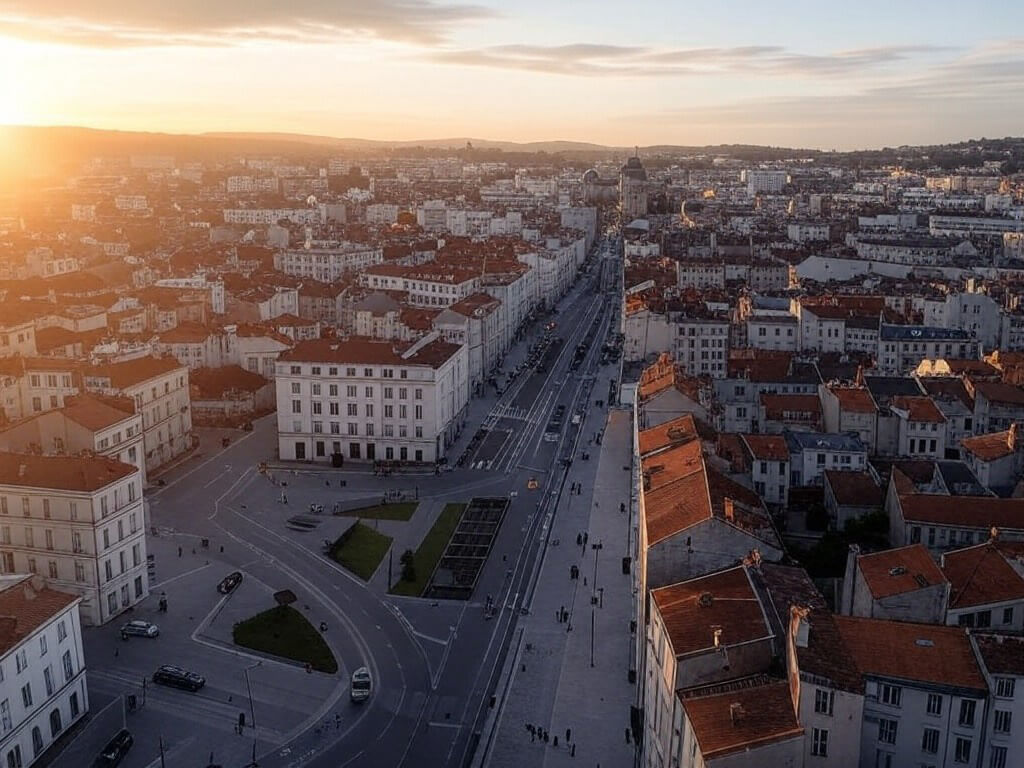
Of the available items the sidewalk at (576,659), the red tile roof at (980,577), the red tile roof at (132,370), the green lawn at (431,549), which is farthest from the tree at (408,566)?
the red tile roof at (980,577)

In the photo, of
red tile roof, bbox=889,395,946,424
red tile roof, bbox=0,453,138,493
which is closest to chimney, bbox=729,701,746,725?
red tile roof, bbox=0,453,138,493

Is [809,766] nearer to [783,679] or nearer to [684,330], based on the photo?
[783,679]

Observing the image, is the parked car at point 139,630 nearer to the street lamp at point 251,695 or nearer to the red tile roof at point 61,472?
the street lamp at point 251,695

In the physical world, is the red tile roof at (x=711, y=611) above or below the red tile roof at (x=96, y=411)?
below

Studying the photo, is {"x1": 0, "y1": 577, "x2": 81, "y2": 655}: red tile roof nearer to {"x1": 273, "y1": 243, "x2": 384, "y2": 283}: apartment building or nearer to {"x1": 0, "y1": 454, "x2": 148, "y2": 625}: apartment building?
{"x1": 0, "y1": 454, "x2": 148, "y2": 625}: apartment building

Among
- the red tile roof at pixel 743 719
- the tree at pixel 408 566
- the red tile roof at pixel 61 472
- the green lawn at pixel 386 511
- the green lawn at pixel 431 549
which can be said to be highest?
the red tile roof at pixel 61 472

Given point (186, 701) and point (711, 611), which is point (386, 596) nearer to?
point (186, 701)

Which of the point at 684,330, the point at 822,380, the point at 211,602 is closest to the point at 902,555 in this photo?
the point at 211,602
